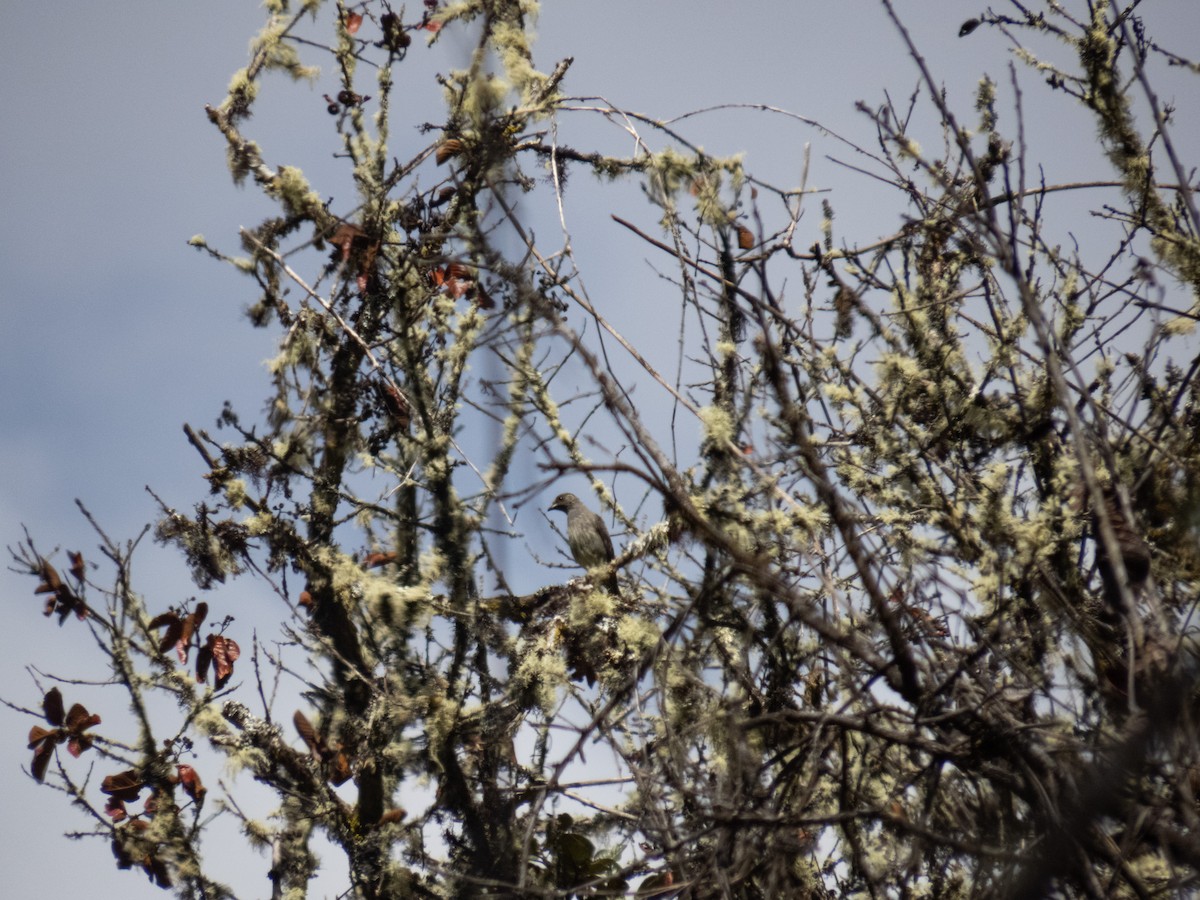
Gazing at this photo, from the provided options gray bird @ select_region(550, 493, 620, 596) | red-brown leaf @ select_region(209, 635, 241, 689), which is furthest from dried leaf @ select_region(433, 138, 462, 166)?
red-brown leaf @ select_region(209, 635, 241, 689)

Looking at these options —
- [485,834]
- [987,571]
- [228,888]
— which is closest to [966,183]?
[987,571]

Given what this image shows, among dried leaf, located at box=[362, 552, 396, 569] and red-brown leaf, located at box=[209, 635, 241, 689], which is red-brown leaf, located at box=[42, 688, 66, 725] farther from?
dried leaf, located at box=[362, 552, 396, 569]

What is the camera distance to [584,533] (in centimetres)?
531

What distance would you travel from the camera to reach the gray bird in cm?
416

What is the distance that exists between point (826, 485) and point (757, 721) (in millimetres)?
464

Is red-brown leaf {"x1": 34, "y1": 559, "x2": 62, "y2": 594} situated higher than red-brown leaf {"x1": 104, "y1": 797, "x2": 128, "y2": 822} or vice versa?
red-brown leaf {"x1": 34, "y1": 559, "x2": 62, "y2": 594}

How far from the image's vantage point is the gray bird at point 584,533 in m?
4.16

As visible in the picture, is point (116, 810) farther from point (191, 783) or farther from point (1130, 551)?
point (1130, 551)

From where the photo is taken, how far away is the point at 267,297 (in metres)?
3.82

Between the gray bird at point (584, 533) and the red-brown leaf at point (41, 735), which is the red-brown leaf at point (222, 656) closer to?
the red-brown leaf at point (41, 735)

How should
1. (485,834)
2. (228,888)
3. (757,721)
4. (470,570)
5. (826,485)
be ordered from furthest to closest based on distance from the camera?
(228,888), (470,570), (485,834), (757,721), (826,485)

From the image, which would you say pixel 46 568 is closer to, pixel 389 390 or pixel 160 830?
pixel 160 830

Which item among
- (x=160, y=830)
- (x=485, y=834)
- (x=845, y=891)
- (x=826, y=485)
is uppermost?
(x=160, y=830)

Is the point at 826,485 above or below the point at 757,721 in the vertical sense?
above
